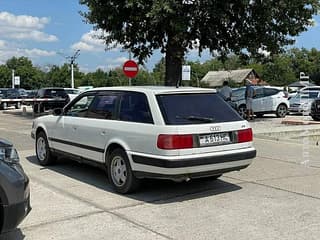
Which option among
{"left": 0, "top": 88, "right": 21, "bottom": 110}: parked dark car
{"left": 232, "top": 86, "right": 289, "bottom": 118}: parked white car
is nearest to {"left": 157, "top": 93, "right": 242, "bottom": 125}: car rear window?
{"left": 232, "top": 86, "right": 289, "bottom": 118}: parked white car

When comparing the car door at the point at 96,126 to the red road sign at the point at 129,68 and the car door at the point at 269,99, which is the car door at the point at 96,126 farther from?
the car door at the point at 269,99

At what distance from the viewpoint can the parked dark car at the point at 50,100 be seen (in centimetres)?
3091

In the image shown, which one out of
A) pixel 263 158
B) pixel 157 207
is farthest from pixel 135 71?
pixel 157 207

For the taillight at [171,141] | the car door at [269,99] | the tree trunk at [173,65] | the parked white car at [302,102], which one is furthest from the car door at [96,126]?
the parked white car at [302,102]

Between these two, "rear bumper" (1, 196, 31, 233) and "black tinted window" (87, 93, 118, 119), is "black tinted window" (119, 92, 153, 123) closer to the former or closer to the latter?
"black tinted window" (87, 93, 118, 119)

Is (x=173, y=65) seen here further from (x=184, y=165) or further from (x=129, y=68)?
(x=184, y=165)

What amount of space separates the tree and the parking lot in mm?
10655


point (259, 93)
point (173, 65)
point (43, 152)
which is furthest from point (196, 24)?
point (43, 152)

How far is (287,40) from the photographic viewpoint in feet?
70.7

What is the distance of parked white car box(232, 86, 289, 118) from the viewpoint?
24406 millimetres

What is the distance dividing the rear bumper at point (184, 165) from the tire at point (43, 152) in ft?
10.2

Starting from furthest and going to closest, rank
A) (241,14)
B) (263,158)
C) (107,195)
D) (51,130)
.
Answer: (241,14) < (263,158) < (51,130) < (107,195)

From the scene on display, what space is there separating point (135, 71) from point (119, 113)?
14.6 metres

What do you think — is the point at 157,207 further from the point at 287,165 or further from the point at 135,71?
the point at 135,71
